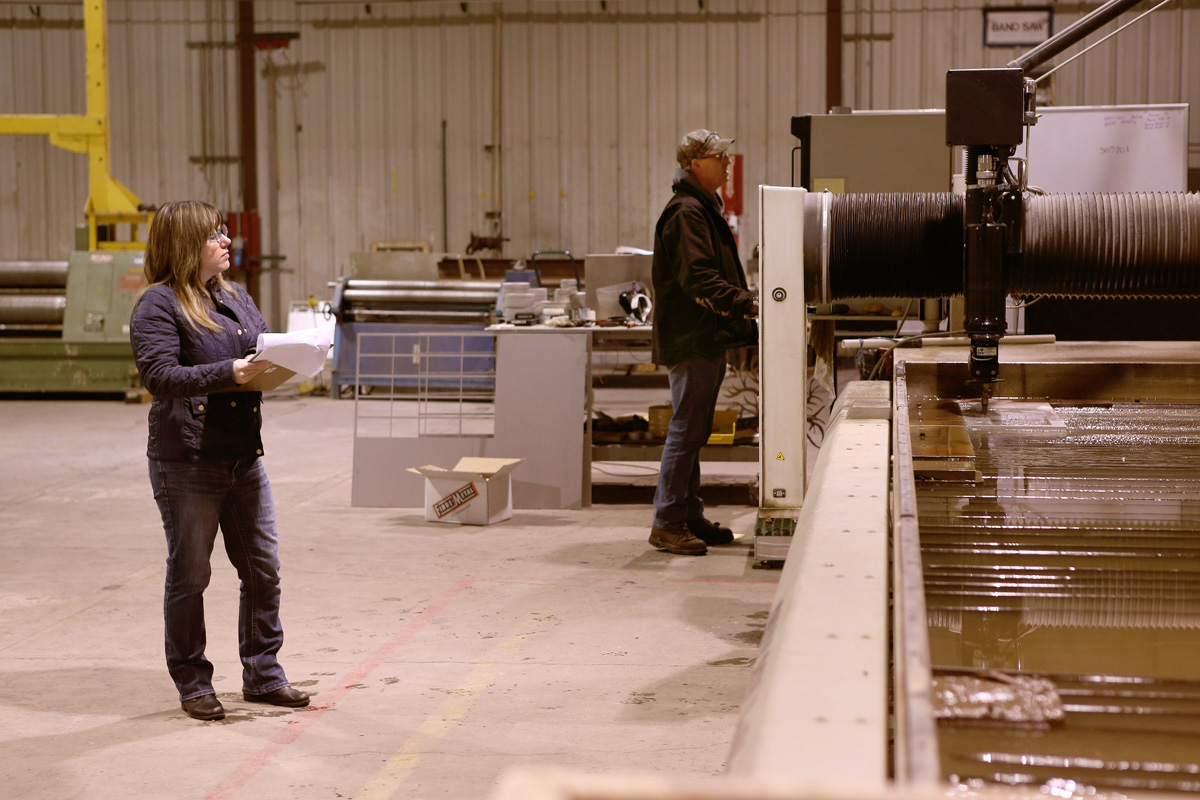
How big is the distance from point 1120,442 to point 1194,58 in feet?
36.6

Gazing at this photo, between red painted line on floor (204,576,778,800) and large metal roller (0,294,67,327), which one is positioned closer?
red painted line on floor (204,576,778,800)

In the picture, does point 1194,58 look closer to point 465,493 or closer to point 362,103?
point 362,103

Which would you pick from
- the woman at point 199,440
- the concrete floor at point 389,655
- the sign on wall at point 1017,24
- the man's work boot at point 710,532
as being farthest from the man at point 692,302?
the sign on wall at point 1017,24

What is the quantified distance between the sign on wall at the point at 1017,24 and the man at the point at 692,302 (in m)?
9.10

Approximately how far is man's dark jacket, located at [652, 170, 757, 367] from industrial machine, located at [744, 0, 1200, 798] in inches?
31.0

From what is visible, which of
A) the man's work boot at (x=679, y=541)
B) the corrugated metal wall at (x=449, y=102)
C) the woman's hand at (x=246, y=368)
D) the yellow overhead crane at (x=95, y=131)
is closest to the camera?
the woman's hand at (x=246, y=368)

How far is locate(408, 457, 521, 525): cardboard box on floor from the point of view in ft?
17.6


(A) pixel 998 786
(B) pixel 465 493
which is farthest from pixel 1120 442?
(B) pixel 465 493

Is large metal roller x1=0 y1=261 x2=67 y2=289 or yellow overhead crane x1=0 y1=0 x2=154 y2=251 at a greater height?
yellow overhead crane x1=0 y1=0 x2=154 y2=251

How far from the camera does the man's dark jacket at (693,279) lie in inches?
176

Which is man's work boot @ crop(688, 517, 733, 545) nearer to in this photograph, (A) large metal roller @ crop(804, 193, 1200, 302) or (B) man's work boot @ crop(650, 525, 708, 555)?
(B) man's work boot @ crop(650, 525, 708, 555)

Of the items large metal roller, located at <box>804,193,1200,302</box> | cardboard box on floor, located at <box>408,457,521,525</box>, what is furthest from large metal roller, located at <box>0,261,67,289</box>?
large metal roller, located at <box>804,193,1200,302</box>

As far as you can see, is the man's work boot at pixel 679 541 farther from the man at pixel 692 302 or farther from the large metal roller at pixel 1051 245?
the large metal roller at pixel 1051 245

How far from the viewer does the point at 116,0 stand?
44.1 feet
